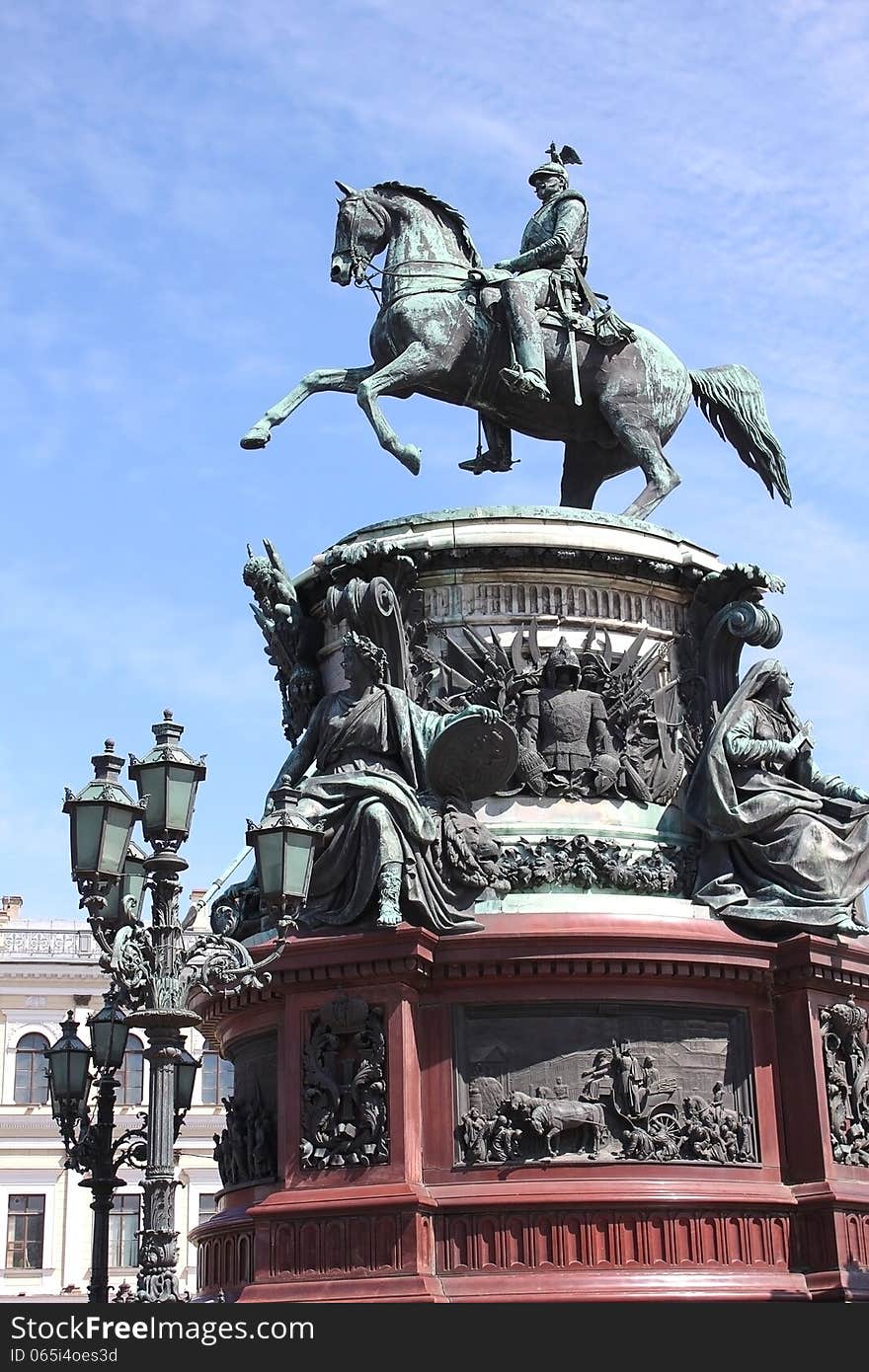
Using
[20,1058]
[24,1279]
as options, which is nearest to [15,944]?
[20,1058]

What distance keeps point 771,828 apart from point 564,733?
2.37 meters

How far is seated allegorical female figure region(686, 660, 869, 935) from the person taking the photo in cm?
1970

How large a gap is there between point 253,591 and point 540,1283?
8646 millimetres

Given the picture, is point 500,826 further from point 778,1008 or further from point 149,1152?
point 149,1152

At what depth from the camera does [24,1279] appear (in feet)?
203

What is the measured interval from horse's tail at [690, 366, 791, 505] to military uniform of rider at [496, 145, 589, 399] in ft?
7.31

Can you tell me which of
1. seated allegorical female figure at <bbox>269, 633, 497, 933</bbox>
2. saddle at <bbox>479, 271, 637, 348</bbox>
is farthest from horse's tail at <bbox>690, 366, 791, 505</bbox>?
seated allegorical female figure at <bbox>269, 633, 497, 933</bbox>

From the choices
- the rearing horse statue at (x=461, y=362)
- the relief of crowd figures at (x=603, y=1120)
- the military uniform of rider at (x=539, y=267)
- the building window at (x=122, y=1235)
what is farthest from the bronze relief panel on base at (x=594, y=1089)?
the building window at (x=122, y=1235)

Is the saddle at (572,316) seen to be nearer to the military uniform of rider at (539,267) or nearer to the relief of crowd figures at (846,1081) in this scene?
the military uniform of rider at (539,267)

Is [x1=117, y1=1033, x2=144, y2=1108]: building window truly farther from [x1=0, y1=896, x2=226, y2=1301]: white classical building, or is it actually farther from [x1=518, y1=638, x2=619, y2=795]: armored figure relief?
[x1=518, y1=638, x2=619, y2=795]: armored figure relief

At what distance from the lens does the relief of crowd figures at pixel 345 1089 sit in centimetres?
1822

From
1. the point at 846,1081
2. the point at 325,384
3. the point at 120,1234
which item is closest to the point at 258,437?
the point at 325,384

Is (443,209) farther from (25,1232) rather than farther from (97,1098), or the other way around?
(25,1232)

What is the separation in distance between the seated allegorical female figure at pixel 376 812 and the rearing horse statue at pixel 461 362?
3443 millimetres
